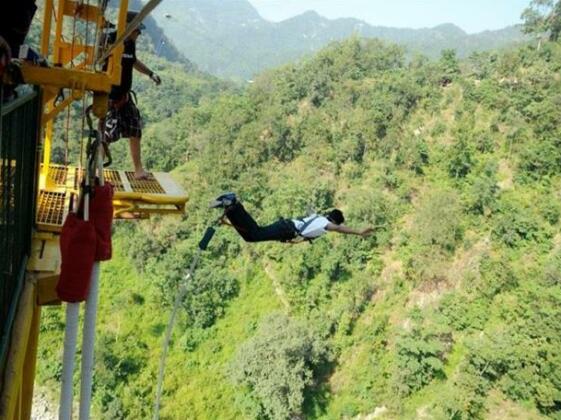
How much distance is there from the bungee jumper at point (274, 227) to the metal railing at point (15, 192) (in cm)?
172

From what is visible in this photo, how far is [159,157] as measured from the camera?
2433 centimetres

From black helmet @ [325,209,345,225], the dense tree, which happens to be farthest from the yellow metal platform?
the dense tree

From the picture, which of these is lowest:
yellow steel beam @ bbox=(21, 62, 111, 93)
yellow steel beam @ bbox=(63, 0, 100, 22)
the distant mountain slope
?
the distant mountain slope

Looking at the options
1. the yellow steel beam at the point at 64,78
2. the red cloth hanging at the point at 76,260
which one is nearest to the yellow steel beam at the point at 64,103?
the yellow steel beam at the point at 64,78

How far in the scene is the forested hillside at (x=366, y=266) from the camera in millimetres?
14648

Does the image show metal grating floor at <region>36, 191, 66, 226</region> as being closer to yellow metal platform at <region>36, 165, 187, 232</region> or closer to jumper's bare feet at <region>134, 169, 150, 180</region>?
yellow metal platform at <region>36, 165, 187, 232</region>

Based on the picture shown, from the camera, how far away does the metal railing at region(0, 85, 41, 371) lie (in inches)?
70.1

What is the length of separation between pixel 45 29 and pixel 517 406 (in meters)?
14.1

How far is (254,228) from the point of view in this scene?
4316mm

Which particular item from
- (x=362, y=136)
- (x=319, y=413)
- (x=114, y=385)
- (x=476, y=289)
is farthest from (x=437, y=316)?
(x=114, y=385)

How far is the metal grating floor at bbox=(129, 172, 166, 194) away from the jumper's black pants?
67 cm

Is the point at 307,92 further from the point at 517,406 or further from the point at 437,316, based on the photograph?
the point at 517,406

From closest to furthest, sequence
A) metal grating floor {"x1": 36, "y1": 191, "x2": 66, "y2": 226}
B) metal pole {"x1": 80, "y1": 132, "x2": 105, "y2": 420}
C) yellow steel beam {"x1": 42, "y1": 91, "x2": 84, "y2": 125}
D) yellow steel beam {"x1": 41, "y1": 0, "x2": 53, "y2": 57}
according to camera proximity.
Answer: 1. metal pole {"x1": 80, "y1": 132, "x2": 105, "y2": 420}
2. yellow steel beam {"x1": 42, "y1": 91, "x2": 84, "y2": 125}
3. metal grating floor {"x1": 36, "y1": 191, "x2": 66, "y2": 226}
4. yellow steel beam {"x1": 41, "y1": 0, "x2": 53, "y2": 57}

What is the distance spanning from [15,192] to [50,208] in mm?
1049
